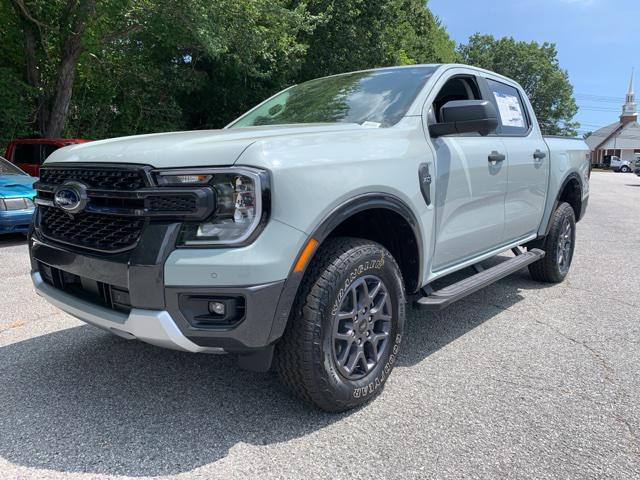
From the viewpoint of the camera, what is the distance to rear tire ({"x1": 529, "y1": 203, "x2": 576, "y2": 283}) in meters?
5.12

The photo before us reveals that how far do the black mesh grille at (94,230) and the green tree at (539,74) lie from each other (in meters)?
60.2

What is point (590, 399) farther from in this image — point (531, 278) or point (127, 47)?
point (127, 47)

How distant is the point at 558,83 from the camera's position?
2256 inches

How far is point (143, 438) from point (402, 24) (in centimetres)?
2314

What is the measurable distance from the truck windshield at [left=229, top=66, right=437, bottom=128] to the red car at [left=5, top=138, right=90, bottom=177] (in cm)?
854

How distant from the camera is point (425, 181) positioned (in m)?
3.04

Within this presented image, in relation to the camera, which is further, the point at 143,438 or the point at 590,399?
the point at 590,399

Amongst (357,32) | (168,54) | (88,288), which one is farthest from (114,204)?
(357,32)

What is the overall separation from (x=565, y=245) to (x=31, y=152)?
36.0ft

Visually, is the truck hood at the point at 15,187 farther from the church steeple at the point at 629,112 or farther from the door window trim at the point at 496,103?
the church steeple at the point at 629,112

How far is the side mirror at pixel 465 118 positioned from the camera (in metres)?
3.09

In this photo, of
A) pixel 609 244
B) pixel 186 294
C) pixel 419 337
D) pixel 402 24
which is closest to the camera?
pixel 186 294

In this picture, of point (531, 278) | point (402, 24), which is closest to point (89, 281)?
point (531, 278)

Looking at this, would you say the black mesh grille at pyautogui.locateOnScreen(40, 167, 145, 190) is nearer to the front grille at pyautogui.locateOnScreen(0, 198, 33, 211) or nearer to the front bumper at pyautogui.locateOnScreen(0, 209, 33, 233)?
the front bumper at pyautogui.locateOnScreen(0, 209, 33, 233)
